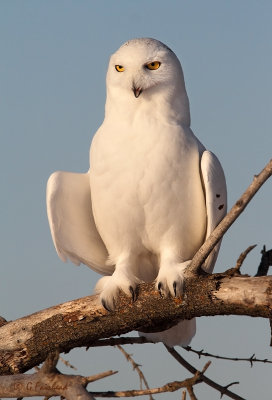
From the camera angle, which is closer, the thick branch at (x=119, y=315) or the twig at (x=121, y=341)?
the thick branch at (x=119, y=315)

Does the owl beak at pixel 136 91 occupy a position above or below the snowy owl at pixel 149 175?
above

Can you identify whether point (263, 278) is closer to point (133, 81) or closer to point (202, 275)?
point (202, 275)

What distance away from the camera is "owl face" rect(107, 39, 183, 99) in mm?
5371

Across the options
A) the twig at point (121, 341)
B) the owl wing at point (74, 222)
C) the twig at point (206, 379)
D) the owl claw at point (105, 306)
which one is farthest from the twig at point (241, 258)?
the owl wing at point (74, 222)

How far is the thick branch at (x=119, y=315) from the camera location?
475 cm

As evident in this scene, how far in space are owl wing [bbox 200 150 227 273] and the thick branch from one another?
561 mm

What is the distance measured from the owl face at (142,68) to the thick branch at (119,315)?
1.46 metres

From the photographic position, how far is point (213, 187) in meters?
5.29

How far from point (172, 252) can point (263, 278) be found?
93 cm

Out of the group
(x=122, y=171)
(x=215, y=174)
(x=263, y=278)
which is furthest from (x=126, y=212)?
(x=263, y=278)

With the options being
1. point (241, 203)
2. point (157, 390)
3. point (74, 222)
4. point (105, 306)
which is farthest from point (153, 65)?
point (157, 390)

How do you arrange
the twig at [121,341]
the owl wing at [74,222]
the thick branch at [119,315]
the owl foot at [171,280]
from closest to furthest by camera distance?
1. the thick branch at [119,315]
2. the owl foot at [171,280]
3. the twig at [121,341]
4. the owl wing at [74,222]

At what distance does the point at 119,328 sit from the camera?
5195 millimetres

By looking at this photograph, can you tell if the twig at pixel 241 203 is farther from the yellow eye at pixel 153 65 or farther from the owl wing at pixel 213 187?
the yellow eye at pixel 153 65
